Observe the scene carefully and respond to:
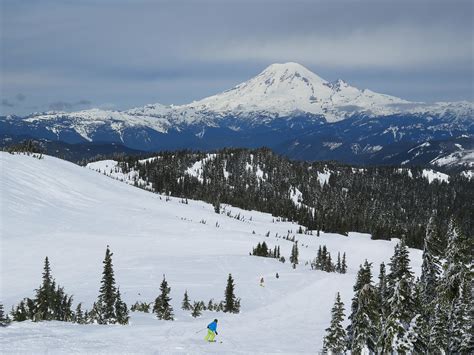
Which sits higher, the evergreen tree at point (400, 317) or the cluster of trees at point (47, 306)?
the evergreen tree at point (400, 317)

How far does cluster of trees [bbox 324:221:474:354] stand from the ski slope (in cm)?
403

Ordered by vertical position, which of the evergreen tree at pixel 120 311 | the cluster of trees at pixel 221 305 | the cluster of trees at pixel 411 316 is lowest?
the cluster of trees at pixel 221 305

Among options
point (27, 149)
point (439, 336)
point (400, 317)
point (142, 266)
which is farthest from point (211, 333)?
point (27, 149)

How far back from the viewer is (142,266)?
69750mm

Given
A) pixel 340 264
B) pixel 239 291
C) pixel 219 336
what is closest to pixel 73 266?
pixel 239 291

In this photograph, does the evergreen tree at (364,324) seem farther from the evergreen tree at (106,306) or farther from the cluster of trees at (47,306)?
the cluster of trees at (47,306)

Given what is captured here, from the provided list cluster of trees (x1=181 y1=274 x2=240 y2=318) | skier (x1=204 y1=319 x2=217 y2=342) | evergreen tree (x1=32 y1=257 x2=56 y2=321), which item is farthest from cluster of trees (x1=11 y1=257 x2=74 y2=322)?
skier (x1=204 y1=319 x2=217 y2=342)

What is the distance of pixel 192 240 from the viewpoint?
333 feet

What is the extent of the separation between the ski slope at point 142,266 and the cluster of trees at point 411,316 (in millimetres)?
4035

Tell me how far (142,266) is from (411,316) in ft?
165

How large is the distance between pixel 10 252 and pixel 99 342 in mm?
54681

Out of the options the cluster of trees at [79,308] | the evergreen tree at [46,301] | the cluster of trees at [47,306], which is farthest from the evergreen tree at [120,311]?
the evergreen tree at [46,301]

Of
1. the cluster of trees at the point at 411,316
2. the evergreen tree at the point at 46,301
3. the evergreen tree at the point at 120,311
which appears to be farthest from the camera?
the evergreen tree at the point at 46,301

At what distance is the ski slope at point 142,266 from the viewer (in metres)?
27.8
